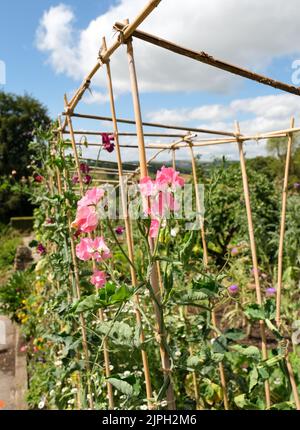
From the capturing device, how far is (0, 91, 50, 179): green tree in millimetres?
17466

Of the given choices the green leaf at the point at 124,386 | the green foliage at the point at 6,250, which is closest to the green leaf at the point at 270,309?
the green leaf at the point at 124,386

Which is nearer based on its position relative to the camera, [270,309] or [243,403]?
[270,309]

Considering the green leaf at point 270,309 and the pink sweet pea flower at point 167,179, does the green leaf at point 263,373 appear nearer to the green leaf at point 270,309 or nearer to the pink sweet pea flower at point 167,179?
the green leaf at point 270,309

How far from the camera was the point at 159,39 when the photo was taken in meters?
0.93

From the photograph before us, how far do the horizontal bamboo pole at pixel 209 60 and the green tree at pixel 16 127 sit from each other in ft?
54.7

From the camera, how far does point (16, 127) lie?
1838 cm

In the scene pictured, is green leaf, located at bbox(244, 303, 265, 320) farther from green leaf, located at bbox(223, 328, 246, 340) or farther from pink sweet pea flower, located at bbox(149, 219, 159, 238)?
pink sweet pea flower, located at bbox(149, 219, 159, 238)

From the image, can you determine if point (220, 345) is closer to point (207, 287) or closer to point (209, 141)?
point (207, 287)

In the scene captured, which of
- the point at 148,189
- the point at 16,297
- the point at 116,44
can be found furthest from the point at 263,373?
the point at 16,297

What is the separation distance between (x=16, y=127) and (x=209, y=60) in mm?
18814

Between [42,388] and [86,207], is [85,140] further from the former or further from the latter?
[42,388]

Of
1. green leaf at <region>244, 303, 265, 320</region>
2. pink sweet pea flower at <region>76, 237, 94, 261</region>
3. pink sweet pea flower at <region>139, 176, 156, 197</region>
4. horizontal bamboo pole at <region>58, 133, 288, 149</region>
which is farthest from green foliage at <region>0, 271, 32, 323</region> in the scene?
pink sweet pea flower at <region>139, 176, 156, 197</region>
